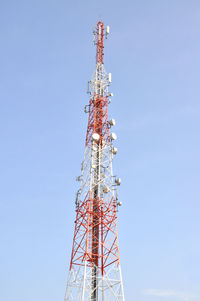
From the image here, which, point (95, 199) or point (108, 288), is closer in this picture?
point (108, 288)

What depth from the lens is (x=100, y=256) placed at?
27.6 meters

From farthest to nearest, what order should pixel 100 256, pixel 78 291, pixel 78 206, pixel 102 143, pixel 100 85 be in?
pixel 100 85
pixel 102 143
pixel 78 206
pixel 100 256
pixel 78 291

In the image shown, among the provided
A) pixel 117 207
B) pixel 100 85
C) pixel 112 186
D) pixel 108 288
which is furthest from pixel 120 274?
pixel 100 85

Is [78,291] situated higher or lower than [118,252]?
lower

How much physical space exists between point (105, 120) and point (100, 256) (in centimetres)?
1566

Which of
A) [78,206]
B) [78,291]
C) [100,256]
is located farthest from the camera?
[78,206]

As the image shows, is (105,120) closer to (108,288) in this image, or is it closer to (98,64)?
(98,64)

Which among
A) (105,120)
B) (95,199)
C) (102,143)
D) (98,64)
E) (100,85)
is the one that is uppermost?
(98,64)

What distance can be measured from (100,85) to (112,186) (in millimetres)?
13718

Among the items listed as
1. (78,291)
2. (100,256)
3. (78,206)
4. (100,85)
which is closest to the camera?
(78,291)

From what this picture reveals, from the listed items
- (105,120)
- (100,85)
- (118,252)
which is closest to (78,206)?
(118,252)

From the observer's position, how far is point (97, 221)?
1143 inches

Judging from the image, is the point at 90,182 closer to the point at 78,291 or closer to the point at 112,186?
the point at 112,186

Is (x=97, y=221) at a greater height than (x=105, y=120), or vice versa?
(x=105, y=120)
